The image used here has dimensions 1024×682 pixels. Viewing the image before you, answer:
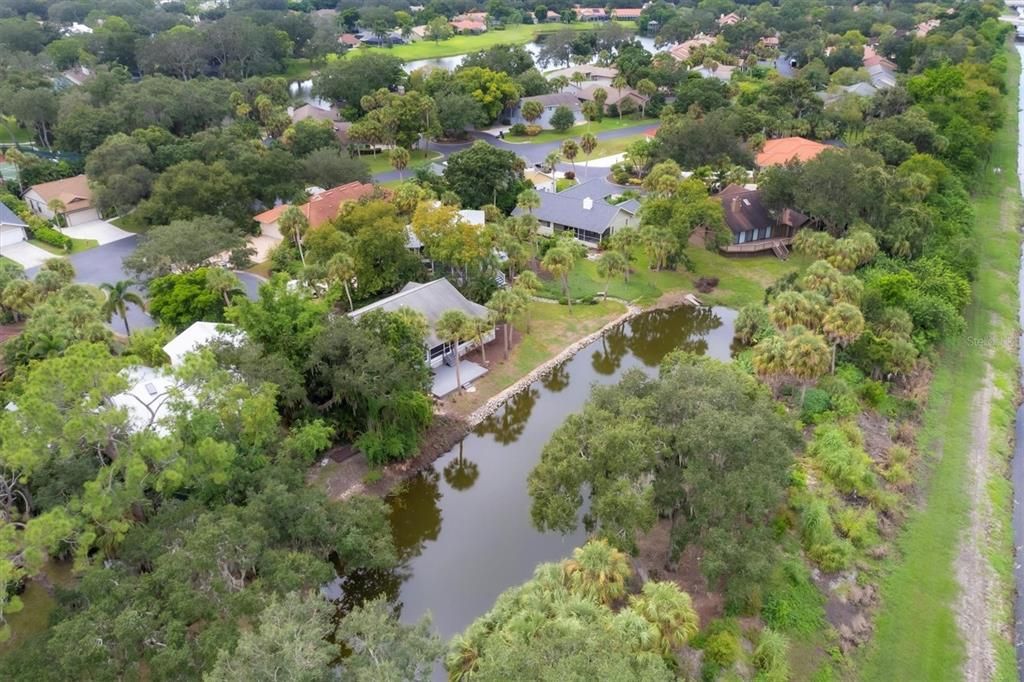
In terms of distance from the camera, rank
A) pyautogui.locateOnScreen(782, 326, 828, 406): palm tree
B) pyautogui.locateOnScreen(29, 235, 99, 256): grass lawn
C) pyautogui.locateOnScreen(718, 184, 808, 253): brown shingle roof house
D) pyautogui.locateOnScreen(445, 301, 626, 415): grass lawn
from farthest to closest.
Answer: pyautogui.locateOnScreen(718, 184, 808, 253): brown shingle roof house, pyautogui.locateOnScreen(29, 235, 99, 256): grass lawn, pyautogui.locateOnScreen(445, 301, 626, 415): grass lawn, pyautogui.locateOnScreen(782, 326, 828, 406): palm tree

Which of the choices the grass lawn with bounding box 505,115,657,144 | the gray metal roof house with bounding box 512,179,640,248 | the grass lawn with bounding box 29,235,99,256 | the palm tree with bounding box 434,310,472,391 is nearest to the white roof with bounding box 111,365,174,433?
the palm tree with bounding box 434,310,472,391

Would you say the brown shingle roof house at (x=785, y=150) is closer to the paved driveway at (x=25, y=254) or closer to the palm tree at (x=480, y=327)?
the palm tree at (x=480, y=327)

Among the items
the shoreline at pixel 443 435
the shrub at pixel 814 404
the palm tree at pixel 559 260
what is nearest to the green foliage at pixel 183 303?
the shoreline at pixel 443 435

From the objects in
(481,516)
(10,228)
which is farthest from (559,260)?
(10,228)

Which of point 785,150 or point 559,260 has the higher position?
point 559,260

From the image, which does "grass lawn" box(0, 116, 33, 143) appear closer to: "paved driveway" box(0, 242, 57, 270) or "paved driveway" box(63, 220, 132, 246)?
"paved driveway" box(63, 220, 132, 246)

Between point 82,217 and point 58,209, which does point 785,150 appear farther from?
point 58,209
